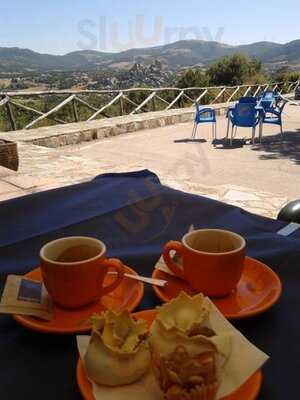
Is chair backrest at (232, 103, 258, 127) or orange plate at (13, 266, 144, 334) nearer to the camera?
orange plate at (13, 266, 144, 334)

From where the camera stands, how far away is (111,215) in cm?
112

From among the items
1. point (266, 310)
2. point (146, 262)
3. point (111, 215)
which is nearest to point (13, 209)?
point (111, 215)

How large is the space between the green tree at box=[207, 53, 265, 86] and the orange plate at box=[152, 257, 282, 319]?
18844 mm

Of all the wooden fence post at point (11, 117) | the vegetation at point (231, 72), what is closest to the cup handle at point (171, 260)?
the wooden fence post at point (11, 117)

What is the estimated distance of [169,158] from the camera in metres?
5.59

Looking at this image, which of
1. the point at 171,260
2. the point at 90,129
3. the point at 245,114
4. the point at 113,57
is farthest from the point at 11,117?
the point at 171,260

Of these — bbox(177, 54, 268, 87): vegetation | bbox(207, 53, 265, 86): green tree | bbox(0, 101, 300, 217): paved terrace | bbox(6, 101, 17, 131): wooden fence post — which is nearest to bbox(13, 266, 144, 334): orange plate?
bbox(0, 101, 300, 217): paved terrace

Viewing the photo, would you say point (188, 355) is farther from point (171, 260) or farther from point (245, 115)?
point (245, 115)

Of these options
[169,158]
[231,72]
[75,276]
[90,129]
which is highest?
[231,72]

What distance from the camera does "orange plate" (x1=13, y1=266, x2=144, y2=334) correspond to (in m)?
0.56

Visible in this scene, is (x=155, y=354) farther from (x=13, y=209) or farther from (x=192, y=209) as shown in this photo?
(x=13, y=209)

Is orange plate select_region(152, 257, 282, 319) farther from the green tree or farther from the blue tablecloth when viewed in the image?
the green tree

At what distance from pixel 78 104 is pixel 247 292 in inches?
315

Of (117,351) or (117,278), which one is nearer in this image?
(117,351)
